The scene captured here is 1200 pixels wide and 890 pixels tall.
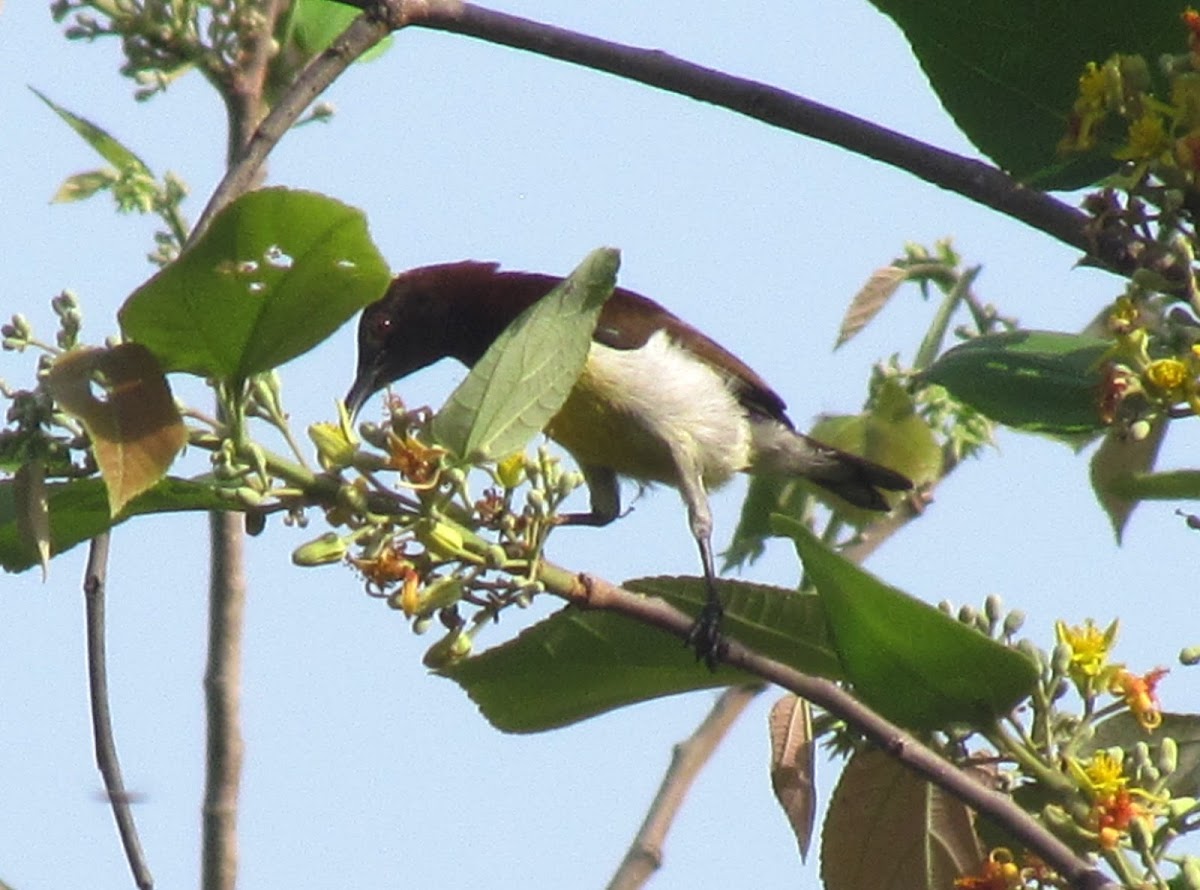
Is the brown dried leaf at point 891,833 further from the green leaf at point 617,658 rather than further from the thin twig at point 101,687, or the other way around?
the thin twig at point 101,687

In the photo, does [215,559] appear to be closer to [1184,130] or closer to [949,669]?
[949,669]

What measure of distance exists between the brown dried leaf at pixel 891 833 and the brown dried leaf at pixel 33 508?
0.90 metres

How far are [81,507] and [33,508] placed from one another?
101mm

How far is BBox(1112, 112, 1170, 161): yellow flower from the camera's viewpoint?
171 centimetres

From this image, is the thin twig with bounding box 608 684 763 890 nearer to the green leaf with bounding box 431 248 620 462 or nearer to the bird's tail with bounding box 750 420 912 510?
the bird's tail with bounding box 750 420 912 510

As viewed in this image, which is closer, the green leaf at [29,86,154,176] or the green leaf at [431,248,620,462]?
the green leaf at [431,248,620,462]

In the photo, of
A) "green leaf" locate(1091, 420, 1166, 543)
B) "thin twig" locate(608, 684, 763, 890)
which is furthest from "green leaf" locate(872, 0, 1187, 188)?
"thin twig" locate(608, 684, 763, 890)

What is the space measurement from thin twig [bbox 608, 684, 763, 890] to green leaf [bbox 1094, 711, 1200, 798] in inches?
45.9

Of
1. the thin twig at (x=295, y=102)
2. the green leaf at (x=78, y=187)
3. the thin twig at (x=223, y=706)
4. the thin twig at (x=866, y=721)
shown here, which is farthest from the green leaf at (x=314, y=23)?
the thin twig at (x=866, y=721)

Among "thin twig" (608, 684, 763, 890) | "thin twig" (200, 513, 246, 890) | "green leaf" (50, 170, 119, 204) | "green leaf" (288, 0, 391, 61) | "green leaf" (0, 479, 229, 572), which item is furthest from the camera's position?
"green leaf" (50, 170, 119, 204)

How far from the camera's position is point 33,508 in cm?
169

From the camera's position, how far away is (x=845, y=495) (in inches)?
143

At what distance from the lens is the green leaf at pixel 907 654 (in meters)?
1.63

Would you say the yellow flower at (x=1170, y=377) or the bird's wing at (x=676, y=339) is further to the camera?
the bird's wing at (x=676, y=339)
